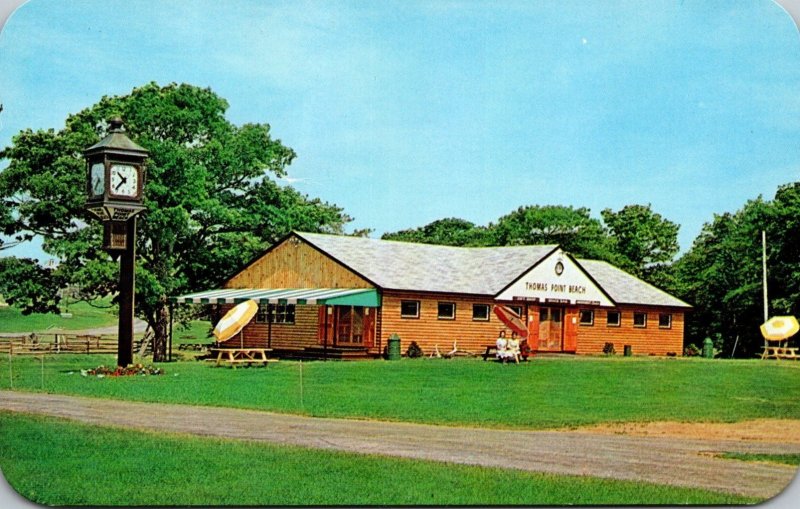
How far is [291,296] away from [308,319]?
3.98 feet

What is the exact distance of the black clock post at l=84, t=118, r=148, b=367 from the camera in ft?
43.5

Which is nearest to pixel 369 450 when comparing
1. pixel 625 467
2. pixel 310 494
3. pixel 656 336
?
pixel 310 494

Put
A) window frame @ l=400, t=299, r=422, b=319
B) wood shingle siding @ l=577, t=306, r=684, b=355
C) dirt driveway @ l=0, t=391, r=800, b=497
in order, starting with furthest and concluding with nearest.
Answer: window frame @ l=400, t=299, r=422, b=319 < wood shingle siding @ l=577, t=306, r=684, b=355 < dirt driveway @ l=0, t=391, r=800, b=497

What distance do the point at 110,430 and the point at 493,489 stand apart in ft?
13.1

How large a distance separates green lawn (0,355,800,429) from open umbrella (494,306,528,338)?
5.97 m

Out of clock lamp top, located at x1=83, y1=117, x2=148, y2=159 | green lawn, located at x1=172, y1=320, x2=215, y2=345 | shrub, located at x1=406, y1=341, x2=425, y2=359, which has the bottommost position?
shrub, located at x1=406, y1=341, x2=425, y2=359

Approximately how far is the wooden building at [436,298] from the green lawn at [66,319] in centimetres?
101

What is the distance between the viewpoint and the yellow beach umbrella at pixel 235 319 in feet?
52.0

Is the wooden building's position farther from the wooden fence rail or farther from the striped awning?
the wooden fence rail

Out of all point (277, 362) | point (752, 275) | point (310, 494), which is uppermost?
point (752, 275)

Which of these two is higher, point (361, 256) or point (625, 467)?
point (361, 256)

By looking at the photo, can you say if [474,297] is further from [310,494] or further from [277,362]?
[310,494]

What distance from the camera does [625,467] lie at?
1233 cm

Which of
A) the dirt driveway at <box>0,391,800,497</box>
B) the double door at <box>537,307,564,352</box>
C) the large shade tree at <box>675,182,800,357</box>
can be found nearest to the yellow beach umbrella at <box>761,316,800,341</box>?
the large shade tree at <box>675,182,800,357</box>
